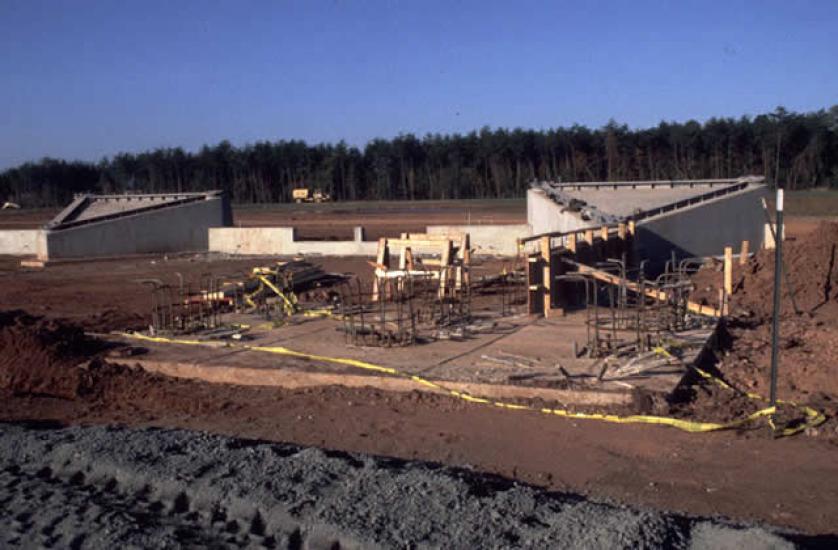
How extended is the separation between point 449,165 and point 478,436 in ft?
235

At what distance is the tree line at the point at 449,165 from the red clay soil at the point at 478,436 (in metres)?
46.0

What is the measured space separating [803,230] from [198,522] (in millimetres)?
31281

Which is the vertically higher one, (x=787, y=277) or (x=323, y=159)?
(x=323, y=159)

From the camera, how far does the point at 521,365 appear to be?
10.5 meters

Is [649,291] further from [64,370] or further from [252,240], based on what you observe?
[252,240]

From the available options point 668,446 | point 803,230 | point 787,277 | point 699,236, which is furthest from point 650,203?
point 668,446

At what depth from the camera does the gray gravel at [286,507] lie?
5.39 m

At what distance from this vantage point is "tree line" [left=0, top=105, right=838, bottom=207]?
206 ft

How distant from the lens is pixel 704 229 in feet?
82.8

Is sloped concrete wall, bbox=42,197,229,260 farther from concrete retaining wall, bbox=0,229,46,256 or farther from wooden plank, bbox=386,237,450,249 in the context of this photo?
wooden plank, bbox=386,237,450,249

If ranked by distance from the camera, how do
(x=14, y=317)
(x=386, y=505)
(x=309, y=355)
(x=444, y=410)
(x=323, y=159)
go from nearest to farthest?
(x=386, y=505) → (x=444, y=410) → (x=309, y=355) → (x=14, y=317) → (x=323, y=159)

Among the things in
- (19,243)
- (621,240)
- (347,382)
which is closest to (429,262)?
(621,240)

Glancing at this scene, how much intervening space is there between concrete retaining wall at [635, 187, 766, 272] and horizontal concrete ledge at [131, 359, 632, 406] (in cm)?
1421

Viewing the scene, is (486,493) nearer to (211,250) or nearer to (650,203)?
(650,203)
